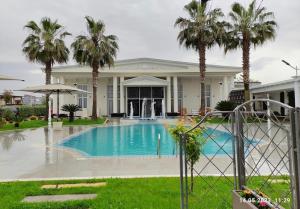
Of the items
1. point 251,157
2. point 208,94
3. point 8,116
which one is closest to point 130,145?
point 251,157

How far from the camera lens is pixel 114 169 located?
8016mm

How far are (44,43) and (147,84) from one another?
1197cm

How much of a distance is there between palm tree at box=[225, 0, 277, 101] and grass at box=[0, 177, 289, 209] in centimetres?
2066

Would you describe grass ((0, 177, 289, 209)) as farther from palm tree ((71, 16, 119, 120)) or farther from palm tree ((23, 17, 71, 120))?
palm tree ((71, 16, 119, 120))

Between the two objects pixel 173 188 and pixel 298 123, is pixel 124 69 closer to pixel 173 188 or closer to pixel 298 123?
pixel 173 188

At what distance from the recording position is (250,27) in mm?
25250

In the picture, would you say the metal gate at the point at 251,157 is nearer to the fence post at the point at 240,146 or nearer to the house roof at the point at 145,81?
the fence post at the point at 240,146

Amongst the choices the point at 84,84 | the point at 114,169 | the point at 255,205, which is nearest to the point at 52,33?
the point at 84,84

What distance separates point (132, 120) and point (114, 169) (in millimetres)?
22515

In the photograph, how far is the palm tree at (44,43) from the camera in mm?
27625

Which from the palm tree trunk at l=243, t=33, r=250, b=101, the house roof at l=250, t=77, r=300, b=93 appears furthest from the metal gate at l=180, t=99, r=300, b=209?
the palm tree trunk at l=243, t=33, r=250, b=101

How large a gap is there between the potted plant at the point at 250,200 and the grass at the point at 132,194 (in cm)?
96

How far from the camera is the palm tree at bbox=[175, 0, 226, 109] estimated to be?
27.9 meters

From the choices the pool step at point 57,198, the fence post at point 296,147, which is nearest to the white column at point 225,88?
the pool step at point 57,198
